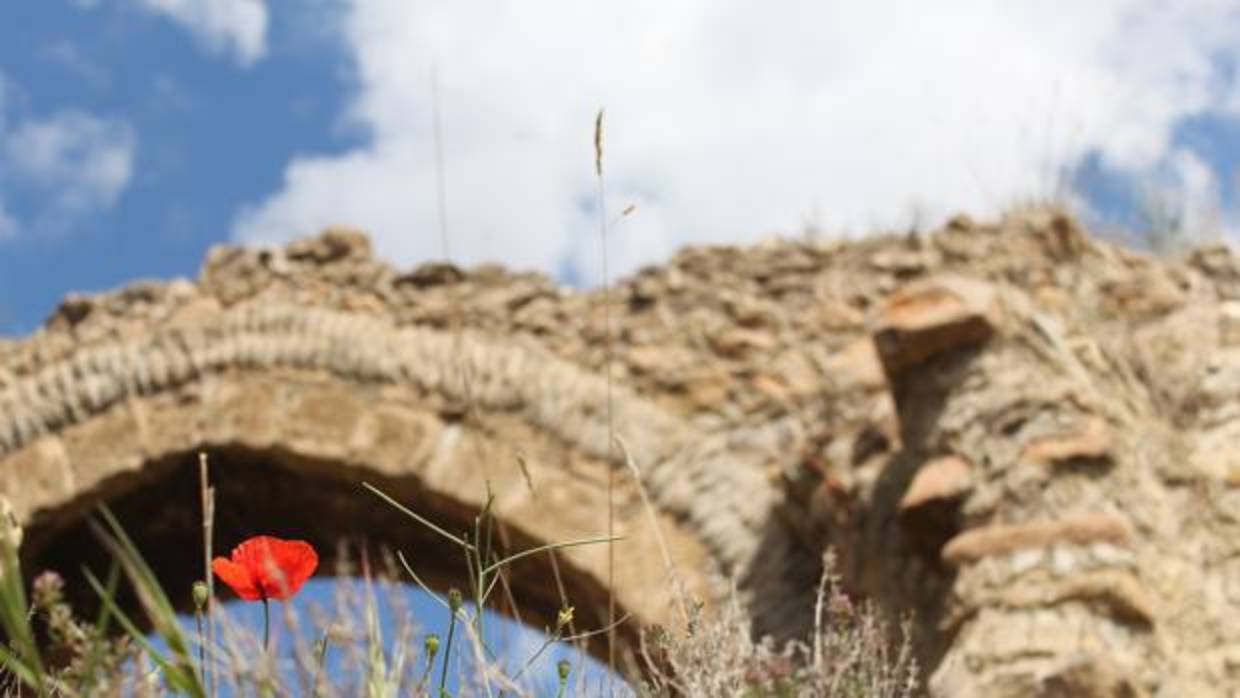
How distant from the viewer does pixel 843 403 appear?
16.1 ft

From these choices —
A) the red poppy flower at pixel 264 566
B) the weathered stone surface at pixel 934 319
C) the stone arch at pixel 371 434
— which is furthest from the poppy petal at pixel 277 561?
the stone arch at pixel 371 434

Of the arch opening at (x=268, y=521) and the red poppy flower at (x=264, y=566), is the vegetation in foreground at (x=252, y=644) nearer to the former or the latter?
the red poppy flower at (x=264, y=566)

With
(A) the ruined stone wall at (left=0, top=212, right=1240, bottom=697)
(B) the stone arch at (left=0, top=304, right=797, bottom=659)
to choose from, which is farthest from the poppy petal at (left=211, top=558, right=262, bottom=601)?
(B) the stone arch at (left=0, top=304, right=797, bottom=659)

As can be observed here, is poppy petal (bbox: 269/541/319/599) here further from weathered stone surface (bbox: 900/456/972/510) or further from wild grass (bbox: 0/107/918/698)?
weathered stone surface (bbox: 900/456/972/510)

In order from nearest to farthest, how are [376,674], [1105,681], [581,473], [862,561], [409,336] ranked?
[376,674] < [1105,681] < [862,561] < [581,473] < [409,336]

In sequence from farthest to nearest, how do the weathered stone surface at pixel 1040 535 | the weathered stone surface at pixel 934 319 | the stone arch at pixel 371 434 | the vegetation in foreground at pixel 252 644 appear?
the stone arch at pixel 371 434, the weathered stone surface at pixel 934 319, the weathered stone surface at pixel 1040 535, the vegetation in foreground at pixel 252 644

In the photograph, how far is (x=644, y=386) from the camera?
5.72 metres

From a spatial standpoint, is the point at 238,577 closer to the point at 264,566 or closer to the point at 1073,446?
the point at 264,566

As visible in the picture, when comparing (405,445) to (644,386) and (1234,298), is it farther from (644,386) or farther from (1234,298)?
(1234,298)

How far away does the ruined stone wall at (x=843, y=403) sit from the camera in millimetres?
3410

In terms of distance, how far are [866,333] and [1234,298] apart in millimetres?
1311

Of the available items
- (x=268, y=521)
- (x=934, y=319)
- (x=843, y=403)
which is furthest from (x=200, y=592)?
(x=268, y=521)

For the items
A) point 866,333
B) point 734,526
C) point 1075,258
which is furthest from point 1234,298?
point 734,526

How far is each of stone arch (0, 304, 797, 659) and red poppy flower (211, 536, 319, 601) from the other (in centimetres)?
387
